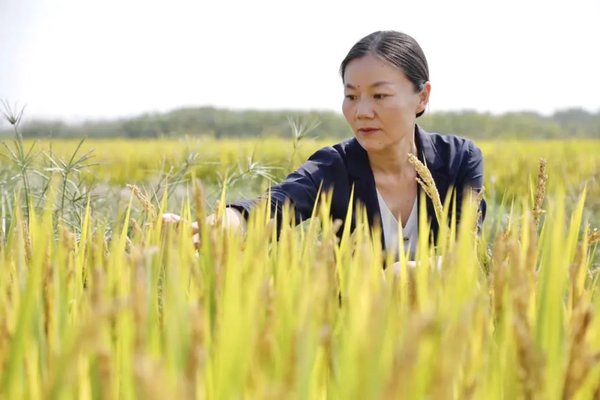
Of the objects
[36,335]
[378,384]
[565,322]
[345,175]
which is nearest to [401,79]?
[345,175]

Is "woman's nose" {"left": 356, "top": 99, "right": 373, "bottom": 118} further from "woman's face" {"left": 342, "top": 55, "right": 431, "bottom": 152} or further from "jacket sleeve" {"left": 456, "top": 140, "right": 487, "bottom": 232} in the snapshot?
"jacket sleeve" {"left": 456, "top": 140, "right": 487, "bottom": 232}

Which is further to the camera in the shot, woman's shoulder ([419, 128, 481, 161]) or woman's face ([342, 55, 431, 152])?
woman's shoulder ([419, 128, 481, 161])

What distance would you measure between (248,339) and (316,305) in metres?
0.09

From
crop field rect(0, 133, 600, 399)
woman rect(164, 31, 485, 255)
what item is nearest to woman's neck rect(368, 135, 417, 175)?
woman rect(164, 31, 485, 255)

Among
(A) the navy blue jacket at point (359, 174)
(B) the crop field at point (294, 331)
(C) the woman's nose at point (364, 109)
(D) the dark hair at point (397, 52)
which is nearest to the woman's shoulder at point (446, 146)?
(A) the navy blue jacket at point (359, 174)

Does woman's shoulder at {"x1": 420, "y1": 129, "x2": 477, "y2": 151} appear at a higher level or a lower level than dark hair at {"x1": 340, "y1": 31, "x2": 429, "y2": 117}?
lower

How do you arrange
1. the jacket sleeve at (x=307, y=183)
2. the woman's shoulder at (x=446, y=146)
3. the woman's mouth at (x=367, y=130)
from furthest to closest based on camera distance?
the woman's shoulder at (x=446, y=146), the woman's mouth at (x=367, y=130), the jacket sleeve at (x=307, y=183)

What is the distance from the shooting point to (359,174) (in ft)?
6.20

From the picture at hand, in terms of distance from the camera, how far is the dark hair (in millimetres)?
1790

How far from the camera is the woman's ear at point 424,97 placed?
1.92 metres

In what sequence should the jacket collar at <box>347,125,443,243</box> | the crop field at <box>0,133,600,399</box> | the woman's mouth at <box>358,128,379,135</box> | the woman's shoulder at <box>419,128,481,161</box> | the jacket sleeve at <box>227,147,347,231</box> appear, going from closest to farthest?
the crop field at <box>0,133,600,399</box>, the jacket sleeve at <box>227,147,347,231</box>, the woman's mouth at <box>358,128,379,135</box>, the jacket collar at <box>347,125,443,243</box>, the woman's shoulder at <box>419,128,481,161</box>

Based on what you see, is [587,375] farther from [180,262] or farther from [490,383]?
[180,262]

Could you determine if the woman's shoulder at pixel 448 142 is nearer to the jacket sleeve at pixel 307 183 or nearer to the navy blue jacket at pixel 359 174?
the navy blue jacket at pixel 359 174

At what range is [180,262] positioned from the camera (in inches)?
31.3
